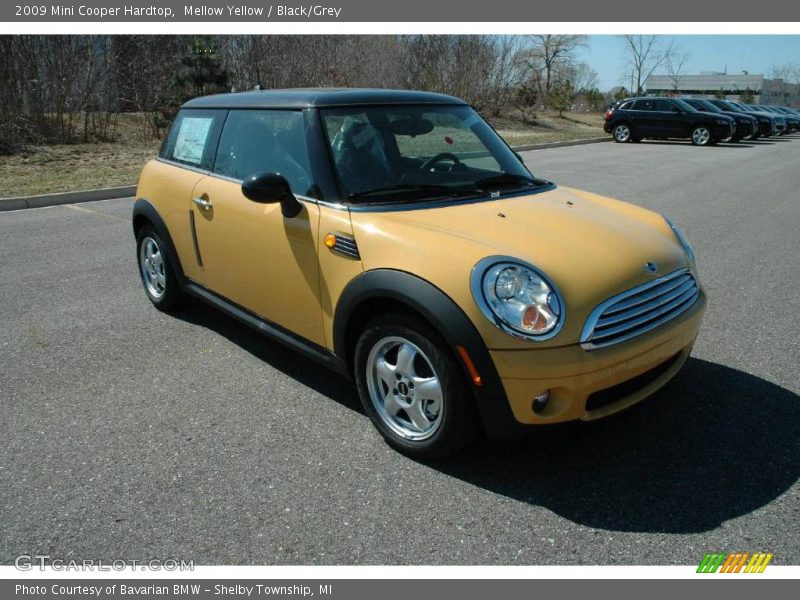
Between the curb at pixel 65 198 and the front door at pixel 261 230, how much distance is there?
6.96m

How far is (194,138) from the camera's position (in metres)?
4.41

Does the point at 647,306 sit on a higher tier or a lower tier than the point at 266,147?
lower

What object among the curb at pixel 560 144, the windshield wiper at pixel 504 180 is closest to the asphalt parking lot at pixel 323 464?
the windshield wiper at pixel 504 180

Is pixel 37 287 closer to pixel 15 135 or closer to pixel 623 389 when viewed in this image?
pixel 623 389

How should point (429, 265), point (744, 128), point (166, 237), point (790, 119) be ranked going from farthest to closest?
point (790, 119) → point (744, 128) → point (166, 237) → point (429, 265)

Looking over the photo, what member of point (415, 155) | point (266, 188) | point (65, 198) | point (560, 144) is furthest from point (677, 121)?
point (266, 188)

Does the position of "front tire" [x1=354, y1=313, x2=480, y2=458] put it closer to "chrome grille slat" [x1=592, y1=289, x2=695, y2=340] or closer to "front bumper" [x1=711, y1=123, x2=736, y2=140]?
"chrome grille slat" [x1=592, y1=289, x2=695, y2=340]

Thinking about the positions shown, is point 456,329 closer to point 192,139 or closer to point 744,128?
point 192,139

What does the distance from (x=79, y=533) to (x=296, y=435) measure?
103 centimetres

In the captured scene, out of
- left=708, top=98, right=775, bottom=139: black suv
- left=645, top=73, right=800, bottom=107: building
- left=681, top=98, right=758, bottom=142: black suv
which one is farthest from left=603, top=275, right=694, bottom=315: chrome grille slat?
left=645, top=73, right=800, bottom=107: building

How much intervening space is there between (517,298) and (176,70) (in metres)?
17.8

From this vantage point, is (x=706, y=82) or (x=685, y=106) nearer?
(x=685, y=106)

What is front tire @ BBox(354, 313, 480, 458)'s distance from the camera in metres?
2.71

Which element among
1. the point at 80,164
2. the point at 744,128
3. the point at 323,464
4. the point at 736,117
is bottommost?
the point at 323,464
